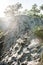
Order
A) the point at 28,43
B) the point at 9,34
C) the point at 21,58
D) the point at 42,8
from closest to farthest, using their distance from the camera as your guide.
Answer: the point at 21,58 < the point at 28,43 < the point at 9,34 < the point at 42,8

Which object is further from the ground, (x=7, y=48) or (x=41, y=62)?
(x=7, y=48)

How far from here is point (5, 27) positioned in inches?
1634

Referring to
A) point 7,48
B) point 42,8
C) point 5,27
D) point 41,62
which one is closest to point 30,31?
point 7,48

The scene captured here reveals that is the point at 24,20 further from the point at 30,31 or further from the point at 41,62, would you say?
the point at 41,62

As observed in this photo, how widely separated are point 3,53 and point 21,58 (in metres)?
5.85

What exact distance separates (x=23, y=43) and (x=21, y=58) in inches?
165

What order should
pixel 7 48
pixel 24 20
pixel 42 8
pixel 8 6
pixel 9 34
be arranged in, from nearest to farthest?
pixel 7 48 → pixel 9 34 → pixel 24 20 → pixel 42 8 → pixel 8 6

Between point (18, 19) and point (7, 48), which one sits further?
point (18, 19)

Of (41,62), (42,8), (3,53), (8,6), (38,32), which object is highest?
(8,6)

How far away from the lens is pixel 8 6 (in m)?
67.1

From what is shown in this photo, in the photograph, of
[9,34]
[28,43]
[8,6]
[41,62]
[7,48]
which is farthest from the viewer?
[8,6]

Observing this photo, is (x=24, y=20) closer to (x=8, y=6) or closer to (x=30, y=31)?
(x=30, y=31)

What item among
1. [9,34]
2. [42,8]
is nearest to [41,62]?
[9,34]

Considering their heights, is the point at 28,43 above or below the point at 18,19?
below
